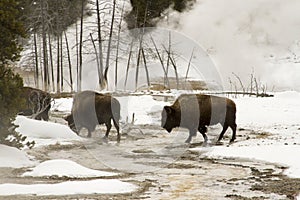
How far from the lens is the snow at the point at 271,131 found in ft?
43.4

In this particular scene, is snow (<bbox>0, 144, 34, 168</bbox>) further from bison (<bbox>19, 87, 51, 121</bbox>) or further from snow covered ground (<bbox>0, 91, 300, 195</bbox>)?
bison (<bbox>19, 87, 51, 121</bbox>)

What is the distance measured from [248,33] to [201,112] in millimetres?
31021

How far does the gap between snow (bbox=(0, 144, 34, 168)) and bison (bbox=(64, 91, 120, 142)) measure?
4516mm

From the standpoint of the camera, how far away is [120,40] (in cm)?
4188

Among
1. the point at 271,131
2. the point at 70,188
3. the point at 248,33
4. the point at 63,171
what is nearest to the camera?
the point at 70,188

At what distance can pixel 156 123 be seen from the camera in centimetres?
2227

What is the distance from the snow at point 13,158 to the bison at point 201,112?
560cm

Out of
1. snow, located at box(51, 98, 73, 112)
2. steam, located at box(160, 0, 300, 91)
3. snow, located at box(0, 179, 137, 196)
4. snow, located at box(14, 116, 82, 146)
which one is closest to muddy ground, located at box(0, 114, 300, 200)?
snow, located at box(0, 179, 137, 196)

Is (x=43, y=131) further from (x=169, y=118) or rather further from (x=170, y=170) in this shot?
(x=170, y=170)

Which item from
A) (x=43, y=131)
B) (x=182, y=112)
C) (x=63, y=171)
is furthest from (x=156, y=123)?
(x=63, y=171)

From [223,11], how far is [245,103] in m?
20.5

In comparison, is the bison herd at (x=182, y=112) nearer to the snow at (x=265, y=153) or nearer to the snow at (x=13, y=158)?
the snow at (x=265, y=153)

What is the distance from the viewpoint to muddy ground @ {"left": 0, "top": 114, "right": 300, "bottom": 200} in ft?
31.2

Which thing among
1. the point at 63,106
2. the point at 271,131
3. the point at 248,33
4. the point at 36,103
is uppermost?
the point at 248,33
